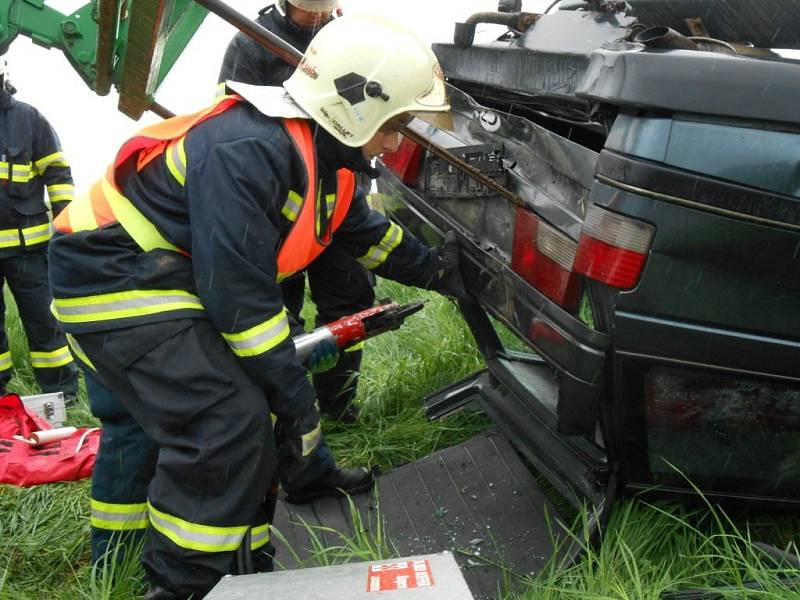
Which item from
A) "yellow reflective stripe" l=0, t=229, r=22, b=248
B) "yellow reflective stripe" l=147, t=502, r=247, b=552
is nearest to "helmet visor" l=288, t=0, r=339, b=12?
"yellow reflective stripe" l=0, t=229, r=22, b=248

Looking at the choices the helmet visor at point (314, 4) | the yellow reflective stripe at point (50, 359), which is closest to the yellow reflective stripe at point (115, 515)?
the yellow reflective stripe at point (50, 359)

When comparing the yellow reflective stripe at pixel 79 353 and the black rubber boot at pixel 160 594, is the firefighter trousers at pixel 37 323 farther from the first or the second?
the black rubber boot at pixel 160 594

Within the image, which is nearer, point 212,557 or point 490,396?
point 212,557

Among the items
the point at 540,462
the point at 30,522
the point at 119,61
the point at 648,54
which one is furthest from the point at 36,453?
the point at 648,54

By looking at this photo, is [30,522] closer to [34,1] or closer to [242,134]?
[242,134]

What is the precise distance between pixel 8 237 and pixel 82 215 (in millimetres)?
2270

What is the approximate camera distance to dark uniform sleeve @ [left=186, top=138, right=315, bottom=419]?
6.77ft

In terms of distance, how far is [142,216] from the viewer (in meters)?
2.25

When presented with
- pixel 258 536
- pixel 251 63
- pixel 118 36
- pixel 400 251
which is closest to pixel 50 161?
pixel 118 36

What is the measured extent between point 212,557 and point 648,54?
1.63 metres

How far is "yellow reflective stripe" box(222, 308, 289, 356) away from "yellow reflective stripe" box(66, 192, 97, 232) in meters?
0.49

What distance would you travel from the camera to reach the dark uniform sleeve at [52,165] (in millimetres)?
4445

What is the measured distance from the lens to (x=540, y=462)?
2725 millimetres

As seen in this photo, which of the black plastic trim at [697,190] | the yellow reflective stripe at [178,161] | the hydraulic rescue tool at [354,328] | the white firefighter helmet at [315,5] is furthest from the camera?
the white firefighter helmet at [315,5]
